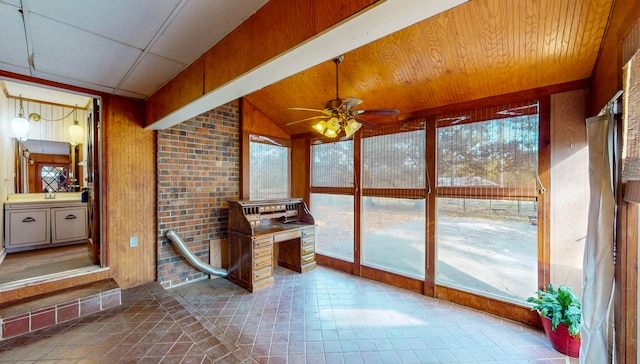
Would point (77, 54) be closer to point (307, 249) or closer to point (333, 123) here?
point (333, 123)

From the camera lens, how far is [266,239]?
356 centimetres

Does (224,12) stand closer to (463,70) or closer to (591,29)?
(463,70)

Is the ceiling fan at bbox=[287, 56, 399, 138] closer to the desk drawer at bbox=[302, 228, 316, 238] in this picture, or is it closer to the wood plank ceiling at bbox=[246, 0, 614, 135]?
the wood plank ceiling at bbox=[246, 0, 614, 135]

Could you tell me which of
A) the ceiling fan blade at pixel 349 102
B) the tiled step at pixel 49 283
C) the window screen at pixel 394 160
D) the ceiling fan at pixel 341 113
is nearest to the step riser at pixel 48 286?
the tiled step at pixel 49 283

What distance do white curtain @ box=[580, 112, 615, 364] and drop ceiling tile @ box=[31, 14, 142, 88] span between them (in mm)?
3471

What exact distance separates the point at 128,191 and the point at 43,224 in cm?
217

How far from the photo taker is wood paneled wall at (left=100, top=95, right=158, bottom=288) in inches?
117

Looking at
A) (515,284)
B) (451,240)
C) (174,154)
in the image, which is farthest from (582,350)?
(174,154)

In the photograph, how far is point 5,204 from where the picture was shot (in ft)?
11.9

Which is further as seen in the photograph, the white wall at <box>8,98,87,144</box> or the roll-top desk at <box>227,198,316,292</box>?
the white wall at <box>8,98,87,144</box>

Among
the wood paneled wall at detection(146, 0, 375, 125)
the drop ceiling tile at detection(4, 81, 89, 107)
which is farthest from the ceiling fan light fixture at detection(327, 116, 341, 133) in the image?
the drop ceiling tile at detection(4, 81, 89, 107)

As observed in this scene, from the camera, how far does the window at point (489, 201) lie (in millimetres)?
2643

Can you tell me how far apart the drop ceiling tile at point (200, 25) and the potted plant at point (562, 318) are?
334cm

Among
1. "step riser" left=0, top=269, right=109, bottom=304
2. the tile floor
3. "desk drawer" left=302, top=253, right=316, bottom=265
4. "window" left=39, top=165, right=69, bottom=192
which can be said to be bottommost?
the tile floor
